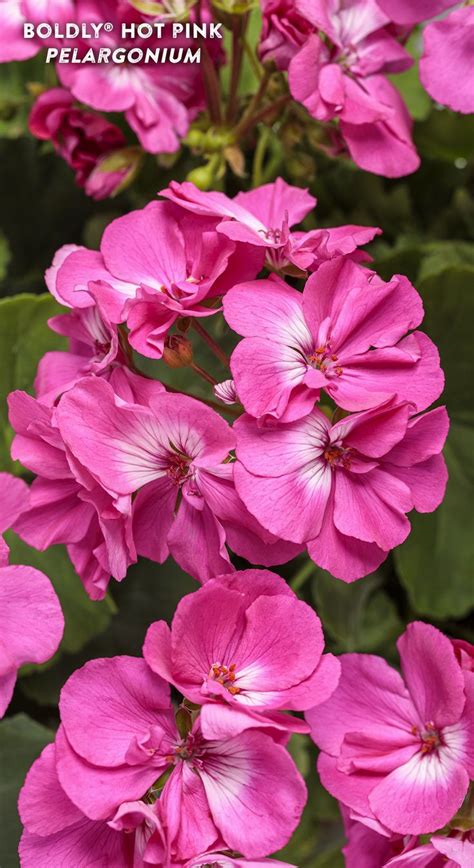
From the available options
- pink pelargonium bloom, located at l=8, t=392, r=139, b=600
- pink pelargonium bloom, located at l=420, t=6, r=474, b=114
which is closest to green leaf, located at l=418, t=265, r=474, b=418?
pink pelargonium bloom, located at l=420, t=6, r=474, b=114

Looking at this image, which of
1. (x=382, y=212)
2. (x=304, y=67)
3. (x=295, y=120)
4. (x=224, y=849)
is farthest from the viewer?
(x=382, y=212)

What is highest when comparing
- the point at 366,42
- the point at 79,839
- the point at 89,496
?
the point at 366,42

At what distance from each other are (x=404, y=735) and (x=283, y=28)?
1.61 feet

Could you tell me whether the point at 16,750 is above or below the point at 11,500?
below

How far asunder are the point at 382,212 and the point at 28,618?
675mm

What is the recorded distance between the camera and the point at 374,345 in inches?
24.5

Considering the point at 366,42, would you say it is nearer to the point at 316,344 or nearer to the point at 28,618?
the point at 316,344

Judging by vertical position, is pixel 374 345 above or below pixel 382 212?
above

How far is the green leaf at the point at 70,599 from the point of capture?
91 cm

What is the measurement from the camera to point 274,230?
27.4 inches

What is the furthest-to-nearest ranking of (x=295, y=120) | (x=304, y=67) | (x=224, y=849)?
(x=295, y=120) → (x=304, y=67) → (x=224, y=849)

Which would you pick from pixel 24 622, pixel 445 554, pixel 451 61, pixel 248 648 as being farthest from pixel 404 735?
pixel 451 61

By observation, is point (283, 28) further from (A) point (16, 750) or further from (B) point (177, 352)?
(A) point (16, 750)

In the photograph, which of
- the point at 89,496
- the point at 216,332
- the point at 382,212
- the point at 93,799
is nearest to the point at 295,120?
the point at 216,332
